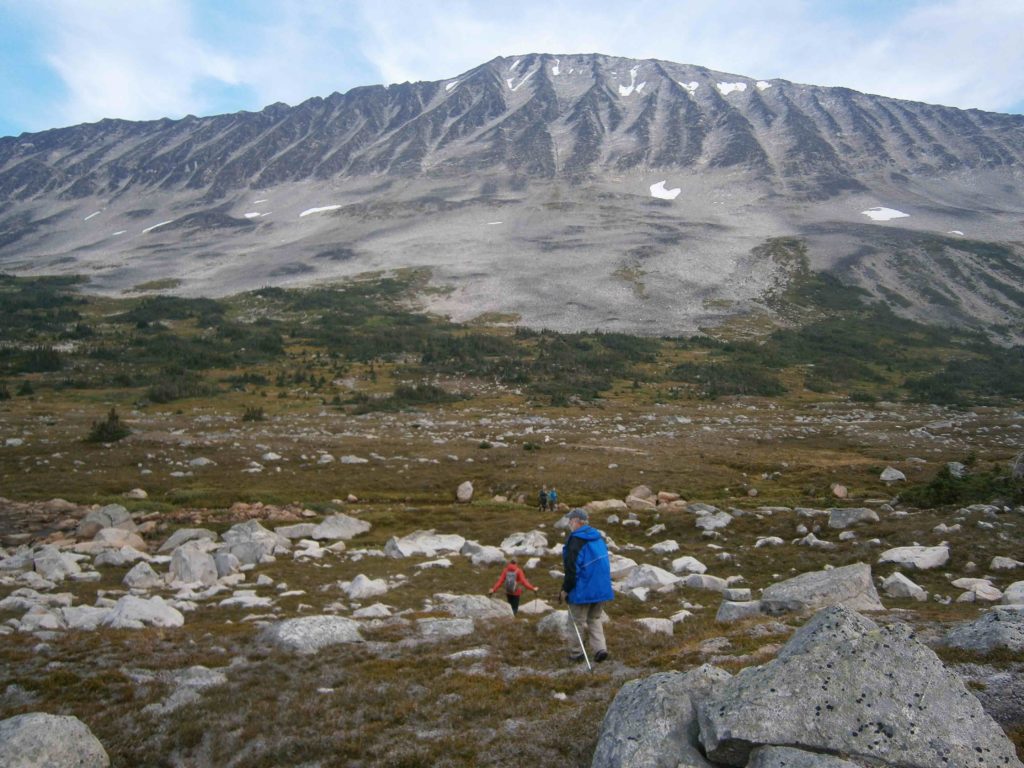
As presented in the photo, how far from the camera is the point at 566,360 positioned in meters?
97.3

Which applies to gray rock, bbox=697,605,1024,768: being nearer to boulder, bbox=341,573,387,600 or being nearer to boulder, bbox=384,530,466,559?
boulder, bbox=341,573,387,600

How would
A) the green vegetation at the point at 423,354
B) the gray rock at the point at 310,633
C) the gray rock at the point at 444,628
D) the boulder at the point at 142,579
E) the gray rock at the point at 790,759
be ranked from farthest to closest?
1. the green vegetation at the point at 423,354
2. the boulder at the point at 142,579
3. the gray rock at the point at 444,628
4. the gray rock at the point at 310,633
5. the gray rock at the point at 790,759

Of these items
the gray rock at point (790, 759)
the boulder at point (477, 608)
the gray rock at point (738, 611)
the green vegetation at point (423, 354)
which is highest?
the green vegetation at point (423, 354)

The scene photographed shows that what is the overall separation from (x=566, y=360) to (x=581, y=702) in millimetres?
89413

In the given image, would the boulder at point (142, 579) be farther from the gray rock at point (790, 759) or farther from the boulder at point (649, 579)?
the gray rock at point (790, 759)

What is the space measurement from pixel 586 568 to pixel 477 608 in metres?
6.06

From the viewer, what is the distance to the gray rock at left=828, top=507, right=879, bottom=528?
75.8ft

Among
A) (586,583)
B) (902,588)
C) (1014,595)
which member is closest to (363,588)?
(586,583)

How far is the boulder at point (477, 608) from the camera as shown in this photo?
49.9ft

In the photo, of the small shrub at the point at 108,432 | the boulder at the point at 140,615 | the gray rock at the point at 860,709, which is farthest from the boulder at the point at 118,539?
the gray rock at the point at 860,709

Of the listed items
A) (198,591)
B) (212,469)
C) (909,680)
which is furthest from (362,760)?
(212,469)

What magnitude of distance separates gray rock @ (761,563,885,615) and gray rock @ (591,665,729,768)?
727cm

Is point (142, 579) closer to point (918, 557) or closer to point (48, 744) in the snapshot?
point (48, 744)

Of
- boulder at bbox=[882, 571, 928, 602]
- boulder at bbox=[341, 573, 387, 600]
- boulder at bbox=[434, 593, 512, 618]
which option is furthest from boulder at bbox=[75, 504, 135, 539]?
boulder at bbox=[882, 571, 928, 602]
